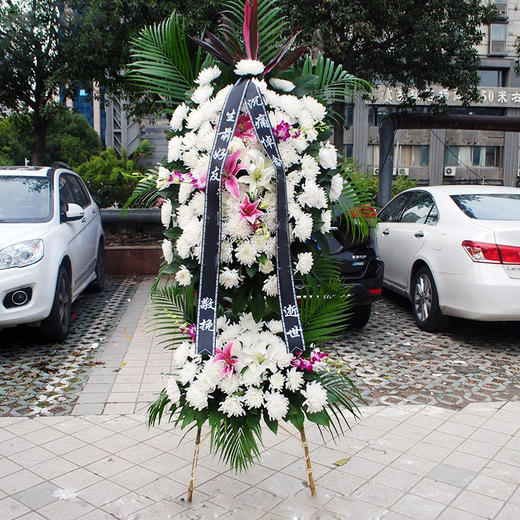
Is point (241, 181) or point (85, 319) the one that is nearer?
point (241, 181)

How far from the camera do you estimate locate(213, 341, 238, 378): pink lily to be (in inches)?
113

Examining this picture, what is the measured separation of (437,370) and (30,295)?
152 inches

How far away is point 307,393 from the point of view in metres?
2.94

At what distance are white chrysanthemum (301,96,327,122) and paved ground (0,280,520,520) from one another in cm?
198

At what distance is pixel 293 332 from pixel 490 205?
14.4 ft

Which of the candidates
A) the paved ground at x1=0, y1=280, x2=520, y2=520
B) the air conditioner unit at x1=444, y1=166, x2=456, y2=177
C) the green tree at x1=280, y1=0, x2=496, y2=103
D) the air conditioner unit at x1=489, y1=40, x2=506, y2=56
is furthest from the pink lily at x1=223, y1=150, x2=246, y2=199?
the air conditioner unit at x1=489, y1=40, x2=506, y2=56

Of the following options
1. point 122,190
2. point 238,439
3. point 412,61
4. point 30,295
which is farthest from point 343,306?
point 412,61

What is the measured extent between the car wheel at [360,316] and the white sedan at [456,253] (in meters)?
0.62

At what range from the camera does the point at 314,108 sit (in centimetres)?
298

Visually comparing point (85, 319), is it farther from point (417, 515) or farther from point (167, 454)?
point (417, 515)

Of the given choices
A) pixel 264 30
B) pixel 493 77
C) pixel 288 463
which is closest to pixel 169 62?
pixel 264 30

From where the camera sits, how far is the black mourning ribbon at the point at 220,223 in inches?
110

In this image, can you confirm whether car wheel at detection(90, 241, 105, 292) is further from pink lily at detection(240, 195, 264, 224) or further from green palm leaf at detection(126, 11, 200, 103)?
pink lily at detection(240, 195, 264, 224)

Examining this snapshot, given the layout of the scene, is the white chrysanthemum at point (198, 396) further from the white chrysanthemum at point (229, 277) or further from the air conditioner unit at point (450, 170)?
the air conditioner unit at point (450, 170)
